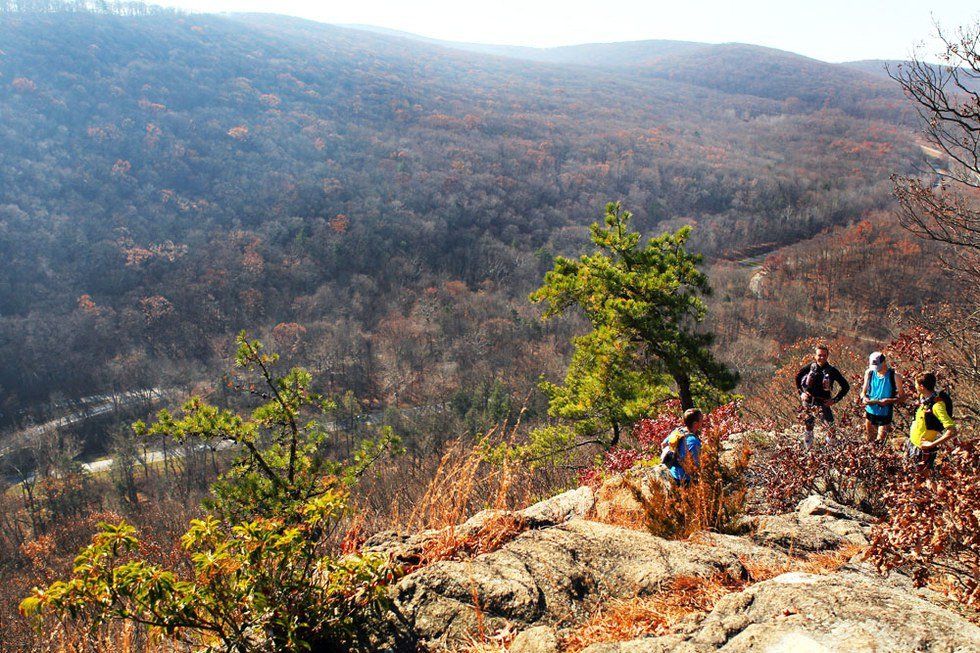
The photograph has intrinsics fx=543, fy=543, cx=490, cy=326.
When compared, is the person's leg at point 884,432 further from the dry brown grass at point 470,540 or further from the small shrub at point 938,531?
the dry brown grass at point 470,540

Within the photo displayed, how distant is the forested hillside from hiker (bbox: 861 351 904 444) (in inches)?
1625

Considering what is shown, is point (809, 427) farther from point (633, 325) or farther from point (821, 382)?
point (633, 325)

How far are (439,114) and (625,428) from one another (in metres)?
101

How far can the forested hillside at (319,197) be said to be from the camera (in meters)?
54.7

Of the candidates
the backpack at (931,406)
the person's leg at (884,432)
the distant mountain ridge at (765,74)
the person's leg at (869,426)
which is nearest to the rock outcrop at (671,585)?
the backpack at (931,406)

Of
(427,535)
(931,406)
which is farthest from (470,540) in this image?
(931,406)

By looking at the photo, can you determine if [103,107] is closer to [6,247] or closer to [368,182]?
[6,247]

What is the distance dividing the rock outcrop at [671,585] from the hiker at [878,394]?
1969mm

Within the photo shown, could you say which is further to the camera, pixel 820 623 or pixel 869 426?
pixel 869 426

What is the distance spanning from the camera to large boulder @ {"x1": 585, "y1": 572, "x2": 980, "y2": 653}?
184cm

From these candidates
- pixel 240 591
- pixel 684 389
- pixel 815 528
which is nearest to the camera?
pixel 240 591

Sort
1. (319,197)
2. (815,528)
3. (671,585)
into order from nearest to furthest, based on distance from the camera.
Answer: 1. (671,585)
2. (815,528)
3. (319,197)

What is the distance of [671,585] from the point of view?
268 cm

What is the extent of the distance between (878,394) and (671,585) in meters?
4.27
